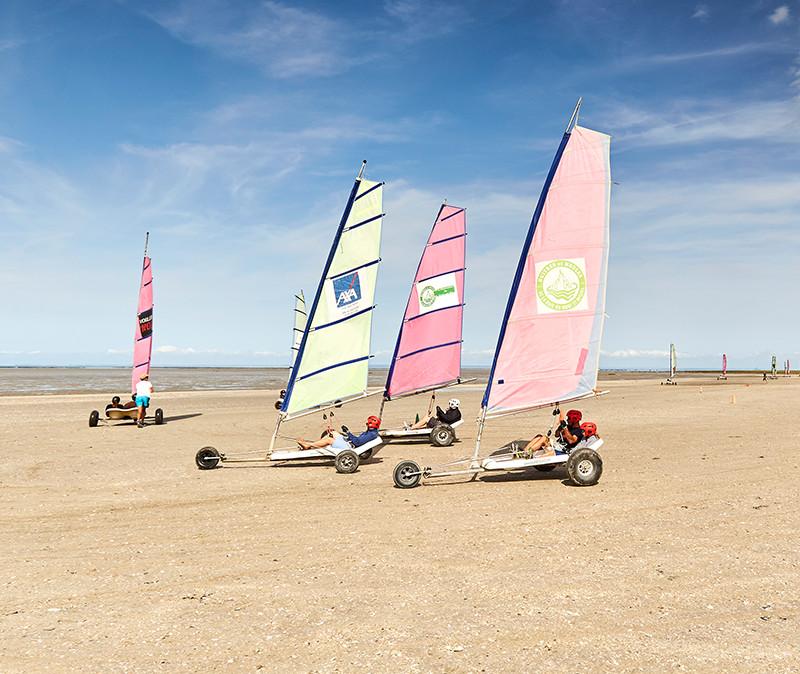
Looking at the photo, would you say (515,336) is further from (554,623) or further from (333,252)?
(554,623)

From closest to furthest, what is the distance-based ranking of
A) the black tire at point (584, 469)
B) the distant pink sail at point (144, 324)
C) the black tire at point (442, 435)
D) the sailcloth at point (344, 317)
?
the black tire at point (584, 469) < the sailcloth at point (344, 317) < the black tire at point (442, 435) < the distant pink sail at point (144, 324)

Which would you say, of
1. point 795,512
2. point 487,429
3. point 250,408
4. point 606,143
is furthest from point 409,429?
point 250,408

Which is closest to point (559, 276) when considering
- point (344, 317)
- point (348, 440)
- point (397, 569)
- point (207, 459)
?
point (344, 317)

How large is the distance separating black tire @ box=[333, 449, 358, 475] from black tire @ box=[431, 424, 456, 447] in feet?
14.1

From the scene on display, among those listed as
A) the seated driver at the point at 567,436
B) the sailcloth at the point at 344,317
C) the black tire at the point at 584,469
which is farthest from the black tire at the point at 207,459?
the black tire at the point at 584,469

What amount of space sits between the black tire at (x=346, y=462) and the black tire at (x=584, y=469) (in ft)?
14.4

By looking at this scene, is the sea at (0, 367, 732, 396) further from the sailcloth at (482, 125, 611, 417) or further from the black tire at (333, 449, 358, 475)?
the sailcloth at (482, 125, 611, 417)

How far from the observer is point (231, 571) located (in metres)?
7.12

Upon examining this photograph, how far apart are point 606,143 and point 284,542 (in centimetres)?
933

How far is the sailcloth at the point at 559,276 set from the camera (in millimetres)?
12305

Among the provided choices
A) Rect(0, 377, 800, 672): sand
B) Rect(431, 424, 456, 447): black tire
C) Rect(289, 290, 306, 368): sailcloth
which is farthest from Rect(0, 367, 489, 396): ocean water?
Rect(0, 377, 800, 672): sand

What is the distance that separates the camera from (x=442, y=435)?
17281mm

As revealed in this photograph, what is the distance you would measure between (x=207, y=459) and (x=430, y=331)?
835 cm

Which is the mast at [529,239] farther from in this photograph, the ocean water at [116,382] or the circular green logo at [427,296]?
the ocean water at [116,382]
